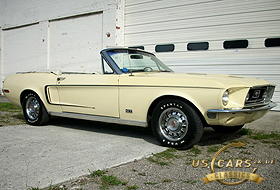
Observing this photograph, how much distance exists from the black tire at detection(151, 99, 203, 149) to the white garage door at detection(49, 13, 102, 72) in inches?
252

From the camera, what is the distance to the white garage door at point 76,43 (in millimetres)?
10383

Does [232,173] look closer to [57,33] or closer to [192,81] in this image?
[192,81]

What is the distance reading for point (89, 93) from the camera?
4.59 meters

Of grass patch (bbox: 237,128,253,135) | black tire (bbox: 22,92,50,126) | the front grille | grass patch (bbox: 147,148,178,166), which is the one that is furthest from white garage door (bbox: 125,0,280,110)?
grass patch (bbox: 147,148,178,166)

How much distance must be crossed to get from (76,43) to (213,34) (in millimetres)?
5522

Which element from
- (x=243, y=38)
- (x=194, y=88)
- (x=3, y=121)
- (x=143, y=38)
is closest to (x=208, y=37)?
(x=243, y=38)

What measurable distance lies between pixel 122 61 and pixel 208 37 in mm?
4021

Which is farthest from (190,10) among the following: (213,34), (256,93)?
(256,93)

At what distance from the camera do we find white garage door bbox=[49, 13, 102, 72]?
10383 mm

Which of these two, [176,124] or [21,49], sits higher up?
[21,49]

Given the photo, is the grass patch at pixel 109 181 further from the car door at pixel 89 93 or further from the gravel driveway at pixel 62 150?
the car door at pixel 89 93

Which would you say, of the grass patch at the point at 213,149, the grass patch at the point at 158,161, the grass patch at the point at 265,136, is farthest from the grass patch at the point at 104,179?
the grass patch at the point at 265,136

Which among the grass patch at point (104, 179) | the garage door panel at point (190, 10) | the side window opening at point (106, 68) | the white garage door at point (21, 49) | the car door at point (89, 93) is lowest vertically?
the grass patch at point (104, 179)

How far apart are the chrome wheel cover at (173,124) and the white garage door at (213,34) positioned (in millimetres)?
4260
